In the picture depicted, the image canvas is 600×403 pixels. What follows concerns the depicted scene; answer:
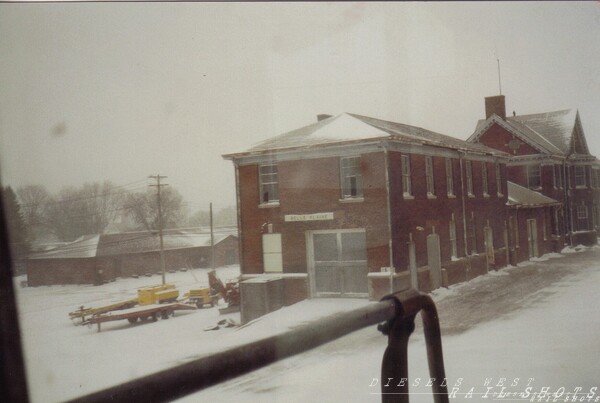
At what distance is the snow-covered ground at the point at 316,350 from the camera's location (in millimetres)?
1591

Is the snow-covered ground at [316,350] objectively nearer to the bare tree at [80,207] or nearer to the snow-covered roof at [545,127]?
the bare tree at [80,207]

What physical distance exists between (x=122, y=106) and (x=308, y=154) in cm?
67

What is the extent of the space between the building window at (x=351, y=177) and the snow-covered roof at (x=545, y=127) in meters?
0.51

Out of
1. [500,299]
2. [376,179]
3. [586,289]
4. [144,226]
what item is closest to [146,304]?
[144,226]

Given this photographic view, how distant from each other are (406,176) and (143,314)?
1.03m

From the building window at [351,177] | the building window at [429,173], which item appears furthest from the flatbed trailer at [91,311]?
the building window at [429,173]

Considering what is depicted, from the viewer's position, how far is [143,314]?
5.45 ft

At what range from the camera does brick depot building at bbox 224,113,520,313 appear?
1.75 meters

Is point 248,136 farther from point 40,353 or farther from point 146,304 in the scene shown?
point 40,353

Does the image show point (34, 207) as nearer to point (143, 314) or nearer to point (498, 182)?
point (143, 314)

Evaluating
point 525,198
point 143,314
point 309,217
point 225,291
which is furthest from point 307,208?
point 525,198

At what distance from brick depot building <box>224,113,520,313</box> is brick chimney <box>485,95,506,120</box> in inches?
6.5

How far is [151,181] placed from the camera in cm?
170

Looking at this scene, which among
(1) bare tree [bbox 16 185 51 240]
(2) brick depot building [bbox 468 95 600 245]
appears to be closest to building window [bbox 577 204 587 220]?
(2) brick depot building [bbox 468 95 600 245]
